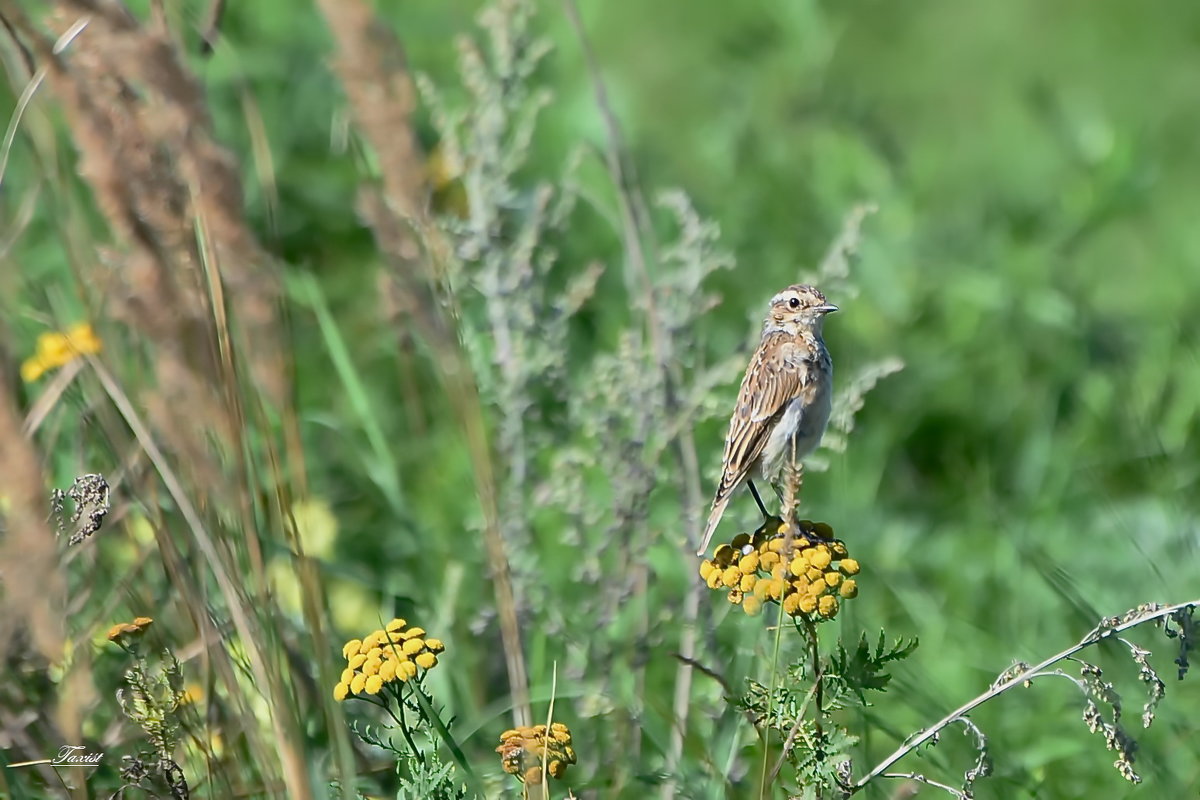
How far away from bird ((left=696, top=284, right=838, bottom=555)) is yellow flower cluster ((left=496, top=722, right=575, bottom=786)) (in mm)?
934

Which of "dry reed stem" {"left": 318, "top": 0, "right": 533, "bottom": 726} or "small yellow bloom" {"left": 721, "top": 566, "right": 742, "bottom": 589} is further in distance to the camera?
"small yellow bloom" {"left": 721, "top": 566, "right": 742, "bottom": 589}

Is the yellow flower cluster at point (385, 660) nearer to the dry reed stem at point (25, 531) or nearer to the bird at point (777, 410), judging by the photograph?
the dry reed stem at point (25, 531)

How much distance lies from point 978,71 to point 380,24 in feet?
18.6

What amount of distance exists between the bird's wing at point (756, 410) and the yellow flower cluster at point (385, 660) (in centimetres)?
105

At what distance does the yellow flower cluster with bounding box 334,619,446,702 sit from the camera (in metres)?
1.93

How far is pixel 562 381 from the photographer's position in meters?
3.65

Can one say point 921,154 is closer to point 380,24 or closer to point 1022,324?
point 1022,324

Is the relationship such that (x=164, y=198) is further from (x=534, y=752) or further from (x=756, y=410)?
(x=756, y=410)

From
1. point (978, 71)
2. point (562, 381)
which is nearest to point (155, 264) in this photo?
point (562, 381)

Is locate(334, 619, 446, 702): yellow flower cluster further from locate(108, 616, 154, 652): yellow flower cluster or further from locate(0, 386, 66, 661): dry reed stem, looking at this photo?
locate(0, 386, 66, 661): dry reed stem

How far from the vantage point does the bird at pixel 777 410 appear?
2.95m

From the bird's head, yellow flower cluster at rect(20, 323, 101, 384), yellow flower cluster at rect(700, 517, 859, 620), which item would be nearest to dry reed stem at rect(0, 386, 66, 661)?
yellow flower cluster at rect(700, 517, 859, 620)

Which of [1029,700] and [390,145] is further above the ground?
[1029,700]

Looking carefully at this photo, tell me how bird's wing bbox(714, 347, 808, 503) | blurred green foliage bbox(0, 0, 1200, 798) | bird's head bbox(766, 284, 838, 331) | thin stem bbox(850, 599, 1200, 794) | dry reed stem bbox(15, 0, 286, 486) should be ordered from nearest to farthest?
1. dry reed stem bbox(15, 0, 286, 486)
2. thin stem bbox(850, 599, 1200, 794)
3. bird's wing bbox(714, 347, 808, 503)
4. bird's head bbox(766, 284, 838, 331)
5. blurred green foliage bbox(0, 0, 1200, 798)
